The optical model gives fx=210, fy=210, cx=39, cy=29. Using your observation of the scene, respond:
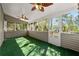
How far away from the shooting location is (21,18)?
4.11 meters

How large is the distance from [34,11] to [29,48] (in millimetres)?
730

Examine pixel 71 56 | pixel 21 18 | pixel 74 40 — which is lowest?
pixel 71 56

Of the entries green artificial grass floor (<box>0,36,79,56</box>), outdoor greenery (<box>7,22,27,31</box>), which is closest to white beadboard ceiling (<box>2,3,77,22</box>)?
outdoor greenery (<box>7,22,27,31</box>)

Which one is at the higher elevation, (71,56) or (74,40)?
(74,40)

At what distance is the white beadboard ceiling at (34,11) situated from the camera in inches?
158

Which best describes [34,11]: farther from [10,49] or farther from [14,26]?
[10,49]

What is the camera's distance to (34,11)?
4.12 meters

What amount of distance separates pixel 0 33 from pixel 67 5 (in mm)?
1394

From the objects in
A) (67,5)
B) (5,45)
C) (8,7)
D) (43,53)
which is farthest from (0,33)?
(67,5)

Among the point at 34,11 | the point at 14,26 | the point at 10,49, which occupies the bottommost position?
the point at 10,49

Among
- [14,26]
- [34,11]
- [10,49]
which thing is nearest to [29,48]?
[10,49]

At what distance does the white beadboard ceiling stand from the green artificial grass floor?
45 cm

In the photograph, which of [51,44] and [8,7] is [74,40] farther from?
[8,7]

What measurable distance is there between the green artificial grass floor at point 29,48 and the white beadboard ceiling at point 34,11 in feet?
1.49
